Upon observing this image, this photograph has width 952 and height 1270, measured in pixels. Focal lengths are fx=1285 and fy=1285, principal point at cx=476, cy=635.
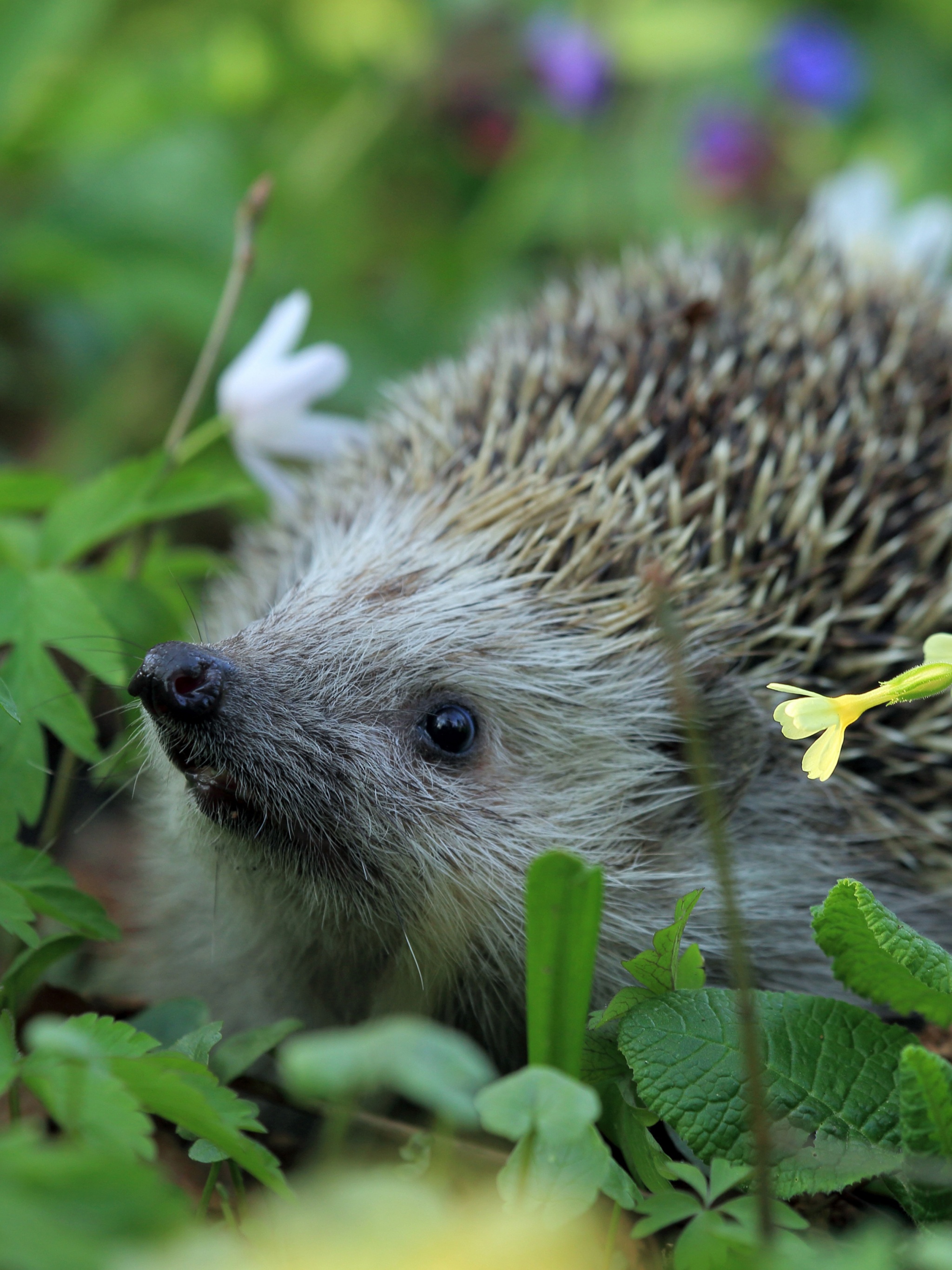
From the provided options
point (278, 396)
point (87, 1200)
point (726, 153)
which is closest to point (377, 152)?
point (726, 153)

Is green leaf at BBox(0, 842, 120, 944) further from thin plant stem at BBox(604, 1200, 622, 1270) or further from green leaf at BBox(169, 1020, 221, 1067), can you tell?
thin plant stem at BBox(604, 1200, 622, 1270)

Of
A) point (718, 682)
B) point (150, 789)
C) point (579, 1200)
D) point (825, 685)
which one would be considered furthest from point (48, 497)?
point (579, 1200)

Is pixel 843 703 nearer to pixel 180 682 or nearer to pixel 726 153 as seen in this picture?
pixel 180 682

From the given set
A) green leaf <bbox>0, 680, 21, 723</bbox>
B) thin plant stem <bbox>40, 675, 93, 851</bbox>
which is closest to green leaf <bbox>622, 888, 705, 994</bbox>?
green leaf <bbox>0, 680, 21, 723</bbox>

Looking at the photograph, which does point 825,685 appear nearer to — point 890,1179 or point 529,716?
point 529,716

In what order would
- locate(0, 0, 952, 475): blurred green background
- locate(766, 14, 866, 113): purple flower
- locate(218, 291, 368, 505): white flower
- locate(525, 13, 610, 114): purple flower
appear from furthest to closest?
locate(766, 14, 866, 113): purple flower, locate(525, 13, 610, 114): purple flower, locate(0, 0, 952, 475): blurred green background, locate(218, 291, 368, 505): white flower

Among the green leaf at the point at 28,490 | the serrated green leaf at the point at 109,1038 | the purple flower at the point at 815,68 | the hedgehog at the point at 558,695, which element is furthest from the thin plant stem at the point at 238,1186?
the purple flower at the point at 815,68
